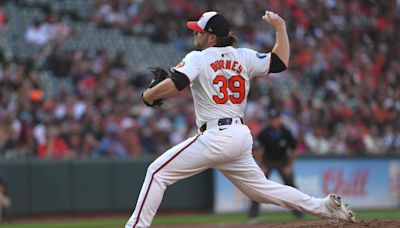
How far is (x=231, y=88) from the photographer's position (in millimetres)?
7102

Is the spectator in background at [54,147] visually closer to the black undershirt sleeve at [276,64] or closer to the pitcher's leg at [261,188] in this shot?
the pitcher's leg at [261,188]

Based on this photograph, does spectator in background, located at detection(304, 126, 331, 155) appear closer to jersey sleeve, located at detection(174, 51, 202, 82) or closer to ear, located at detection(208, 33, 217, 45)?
ear, located at detection(208, 33, 217, 45)

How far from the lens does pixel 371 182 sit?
1770 cm

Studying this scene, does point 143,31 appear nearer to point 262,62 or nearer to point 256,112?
point 256,112

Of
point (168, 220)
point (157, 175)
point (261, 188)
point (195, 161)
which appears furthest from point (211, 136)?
point (168, 220)

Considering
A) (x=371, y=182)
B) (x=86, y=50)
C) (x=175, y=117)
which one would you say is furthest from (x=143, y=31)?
(x=371, y=182)

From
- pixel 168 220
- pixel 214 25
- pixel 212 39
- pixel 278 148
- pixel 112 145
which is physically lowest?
pixel 168 220

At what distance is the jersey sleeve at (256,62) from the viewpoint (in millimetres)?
7270

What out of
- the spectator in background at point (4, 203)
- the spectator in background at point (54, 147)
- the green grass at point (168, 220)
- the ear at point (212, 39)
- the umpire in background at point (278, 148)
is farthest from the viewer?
the spectator in background at point (54, 147)

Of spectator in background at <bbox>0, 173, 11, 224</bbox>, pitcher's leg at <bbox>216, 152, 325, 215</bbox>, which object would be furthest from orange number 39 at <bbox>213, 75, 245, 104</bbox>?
spectator in background at <bbox>0, 173, 11, 224</bbox>

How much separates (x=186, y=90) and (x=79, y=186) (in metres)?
4.40

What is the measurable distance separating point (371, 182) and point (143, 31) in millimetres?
7249

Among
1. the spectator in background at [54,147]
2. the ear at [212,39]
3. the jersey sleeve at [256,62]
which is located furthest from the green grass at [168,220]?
the ear at [212,39]

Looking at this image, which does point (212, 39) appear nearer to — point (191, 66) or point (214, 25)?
point (214, 25)
